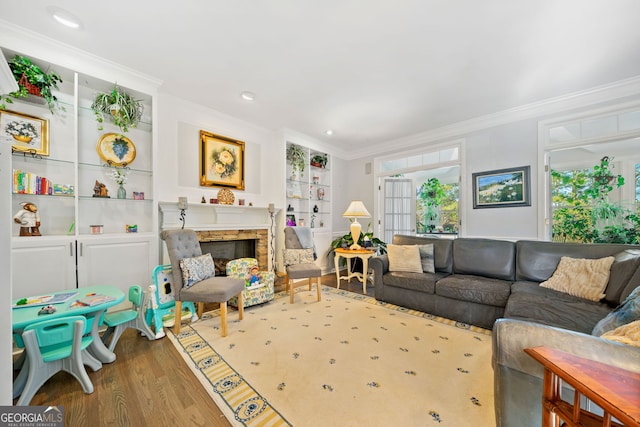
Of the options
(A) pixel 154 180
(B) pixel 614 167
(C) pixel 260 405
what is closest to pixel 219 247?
(A) pixel 154 180

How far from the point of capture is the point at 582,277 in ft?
7.10

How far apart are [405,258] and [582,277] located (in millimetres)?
1614

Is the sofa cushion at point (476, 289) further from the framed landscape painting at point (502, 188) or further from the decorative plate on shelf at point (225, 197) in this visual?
the decorative plate on shelf at point (225, 197)

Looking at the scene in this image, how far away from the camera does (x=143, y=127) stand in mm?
2875

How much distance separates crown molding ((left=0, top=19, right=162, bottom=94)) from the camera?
198 centimetres

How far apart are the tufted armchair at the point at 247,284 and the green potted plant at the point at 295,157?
2096 mm

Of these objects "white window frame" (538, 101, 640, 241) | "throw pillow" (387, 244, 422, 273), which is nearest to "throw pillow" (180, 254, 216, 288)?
"throw pillow" (387, 244, 422, 273)

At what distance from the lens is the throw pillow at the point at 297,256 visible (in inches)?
140

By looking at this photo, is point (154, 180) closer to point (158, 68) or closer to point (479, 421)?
point (158, 68)

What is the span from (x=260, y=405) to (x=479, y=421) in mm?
1260

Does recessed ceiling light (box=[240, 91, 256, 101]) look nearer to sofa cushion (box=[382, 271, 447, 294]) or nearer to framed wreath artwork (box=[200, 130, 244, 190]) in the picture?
framed wreath artwork (box=[200, 130, 244, 190])

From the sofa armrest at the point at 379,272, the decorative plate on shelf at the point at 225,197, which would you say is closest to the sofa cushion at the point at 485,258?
the sofa armrest at the point at 379,272

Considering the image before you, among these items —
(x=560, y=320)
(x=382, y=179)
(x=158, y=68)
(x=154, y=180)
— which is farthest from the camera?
(x=382, y=179)

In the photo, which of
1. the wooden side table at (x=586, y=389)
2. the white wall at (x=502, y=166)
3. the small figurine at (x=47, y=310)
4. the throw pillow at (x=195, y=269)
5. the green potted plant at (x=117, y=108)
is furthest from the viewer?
the white wall at (x=502, y=166)
